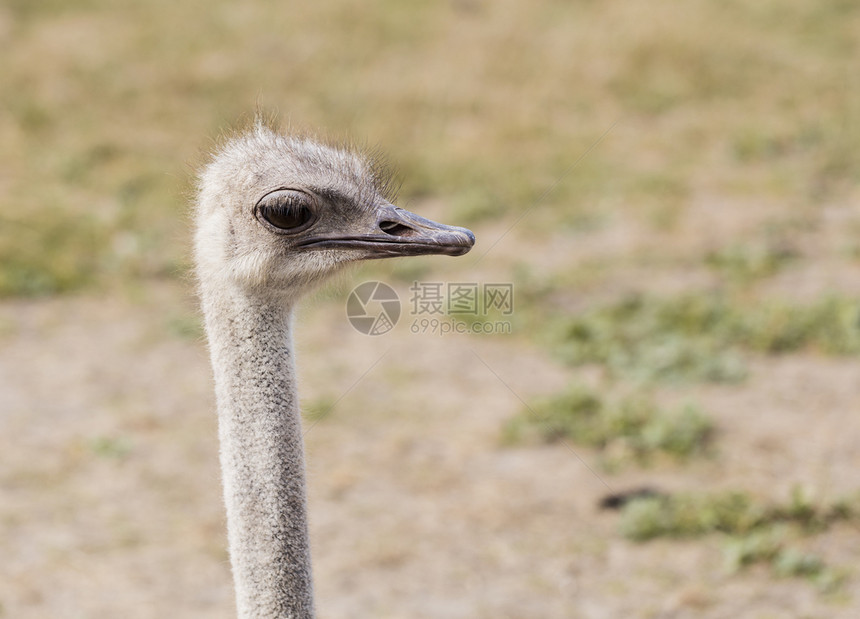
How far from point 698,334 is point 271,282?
130 inches

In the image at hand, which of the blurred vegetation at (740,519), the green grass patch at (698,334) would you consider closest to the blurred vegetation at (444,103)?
the green grass patch at (698,334)

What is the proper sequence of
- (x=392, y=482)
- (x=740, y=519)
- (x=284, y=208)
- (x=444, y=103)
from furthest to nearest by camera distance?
(x=444, y=103), (x=392, y=482), (x=740, y=519), (x=284, y=208)

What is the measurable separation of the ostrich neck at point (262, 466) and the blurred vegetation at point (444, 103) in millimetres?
3614

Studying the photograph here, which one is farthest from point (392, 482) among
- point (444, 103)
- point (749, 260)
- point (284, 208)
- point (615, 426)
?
point (444, 103)

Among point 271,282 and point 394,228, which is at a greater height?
point 394,228

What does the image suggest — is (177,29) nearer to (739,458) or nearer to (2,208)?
(2,208)

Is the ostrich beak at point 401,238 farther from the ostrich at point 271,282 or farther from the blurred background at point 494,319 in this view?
the blurred background at point 494,319

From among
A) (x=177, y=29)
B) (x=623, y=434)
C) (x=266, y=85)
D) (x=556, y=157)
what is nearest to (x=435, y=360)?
(x=623, y=434)

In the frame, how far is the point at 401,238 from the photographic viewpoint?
7.41 feet

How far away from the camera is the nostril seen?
2279 mm

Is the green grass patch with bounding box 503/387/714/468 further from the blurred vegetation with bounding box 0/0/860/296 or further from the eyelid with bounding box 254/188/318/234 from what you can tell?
the eyelid with bounding box 254/188/318/234

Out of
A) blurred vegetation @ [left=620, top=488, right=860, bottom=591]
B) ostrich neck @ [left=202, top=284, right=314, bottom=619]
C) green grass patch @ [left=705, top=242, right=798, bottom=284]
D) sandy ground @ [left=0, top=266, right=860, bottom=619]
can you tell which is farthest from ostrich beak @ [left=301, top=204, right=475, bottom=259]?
green grass patch @ [left=705, top=242, right=798, bottom=284]

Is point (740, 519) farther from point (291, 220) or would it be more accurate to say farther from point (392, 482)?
point (291, 220)

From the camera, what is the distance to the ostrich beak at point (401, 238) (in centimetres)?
219
